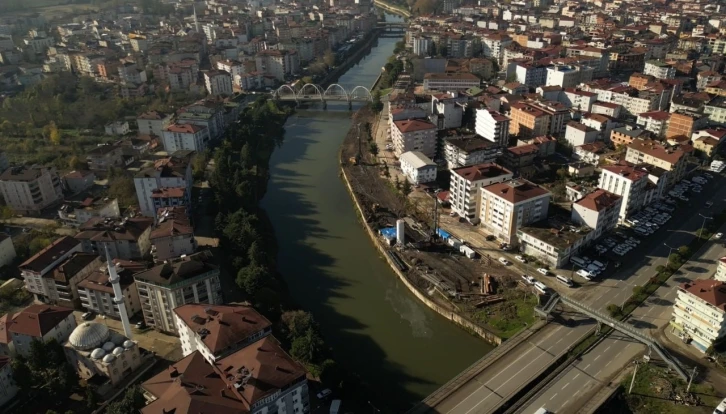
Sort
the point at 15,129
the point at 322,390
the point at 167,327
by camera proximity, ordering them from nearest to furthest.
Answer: the point at 322,390, the point at 167,327, the point at 15,129

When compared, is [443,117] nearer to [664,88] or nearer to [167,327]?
[664,88]

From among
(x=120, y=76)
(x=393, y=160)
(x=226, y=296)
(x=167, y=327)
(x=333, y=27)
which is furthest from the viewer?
(x=333, y=27)

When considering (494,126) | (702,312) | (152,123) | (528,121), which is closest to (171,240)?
(152,123)

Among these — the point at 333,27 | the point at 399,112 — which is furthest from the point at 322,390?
the point at 333,27

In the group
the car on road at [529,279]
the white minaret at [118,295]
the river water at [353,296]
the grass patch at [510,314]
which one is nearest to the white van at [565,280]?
the car on road at [529,279]

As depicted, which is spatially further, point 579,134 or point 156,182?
point 579,134

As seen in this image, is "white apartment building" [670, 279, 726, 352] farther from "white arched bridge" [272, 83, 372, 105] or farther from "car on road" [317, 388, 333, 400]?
"white arched bridge" [272, 83, 372, 105]

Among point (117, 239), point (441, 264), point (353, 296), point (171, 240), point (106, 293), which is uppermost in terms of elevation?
point (171, 240)

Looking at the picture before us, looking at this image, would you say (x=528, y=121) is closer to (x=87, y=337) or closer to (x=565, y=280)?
(x=565, y=280)
